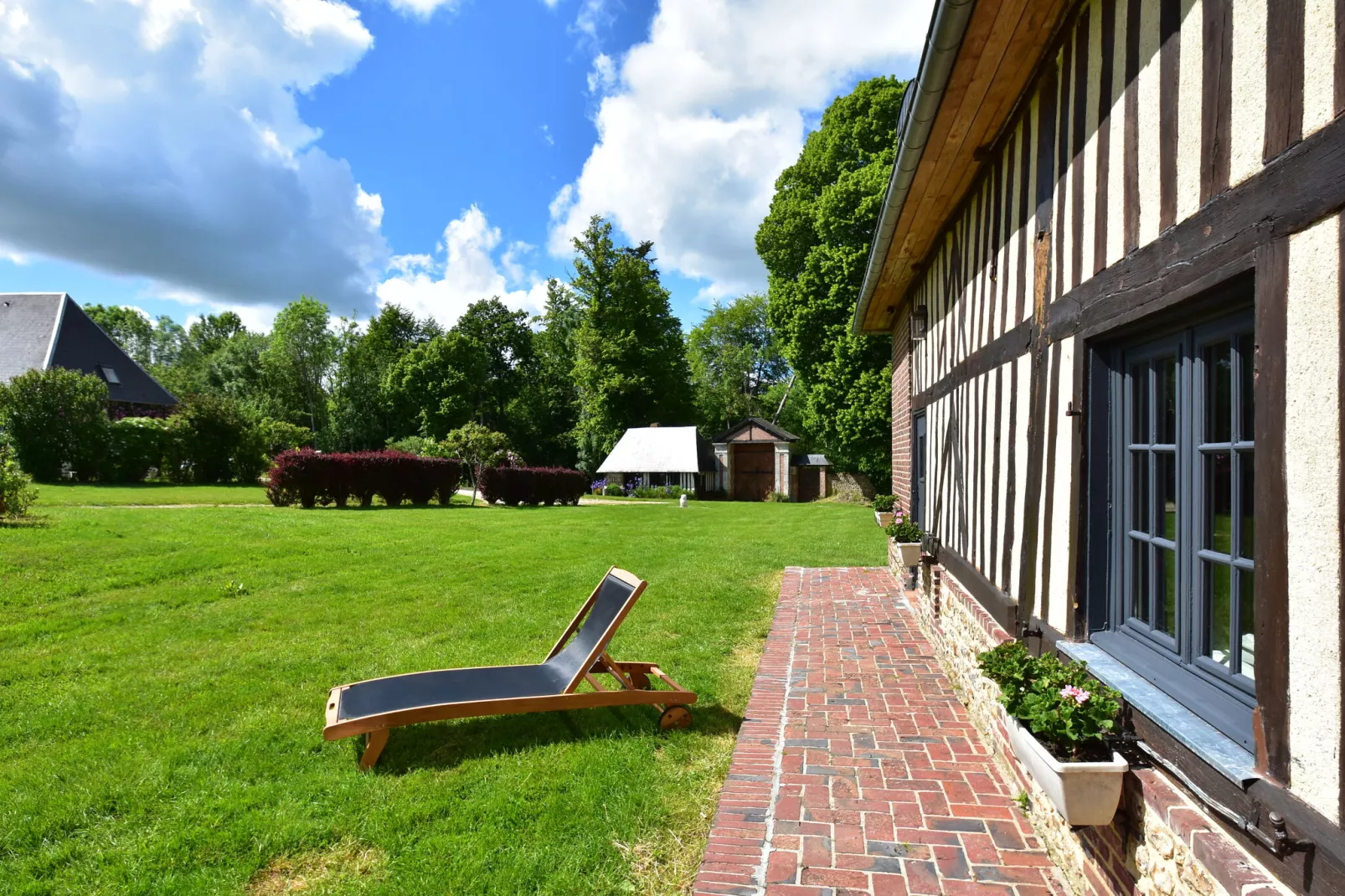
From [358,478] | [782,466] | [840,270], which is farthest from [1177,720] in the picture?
[782,466]

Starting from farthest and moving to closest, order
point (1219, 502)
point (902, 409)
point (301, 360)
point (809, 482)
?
A: point (301, 360) < point (809, 482) < point (902, 409) < point (1219, 502)

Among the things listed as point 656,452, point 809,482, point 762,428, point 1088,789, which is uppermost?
point 762,428

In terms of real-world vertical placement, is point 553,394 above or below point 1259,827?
above

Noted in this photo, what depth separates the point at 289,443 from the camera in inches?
1138

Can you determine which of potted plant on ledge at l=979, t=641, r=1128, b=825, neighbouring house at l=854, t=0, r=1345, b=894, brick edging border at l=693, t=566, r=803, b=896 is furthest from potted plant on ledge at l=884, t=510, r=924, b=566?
potted plant on ledge at l=979, t=641, r=1128, b=825

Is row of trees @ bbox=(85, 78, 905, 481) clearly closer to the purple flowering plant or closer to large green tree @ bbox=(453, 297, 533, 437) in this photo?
large green tree @ bbox=(453, 297, 533, 437)

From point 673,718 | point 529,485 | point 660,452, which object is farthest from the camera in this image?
point 660,452

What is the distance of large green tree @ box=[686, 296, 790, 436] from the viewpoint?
158 ft

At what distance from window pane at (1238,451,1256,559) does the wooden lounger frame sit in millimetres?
2976

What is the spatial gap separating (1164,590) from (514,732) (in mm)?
3498

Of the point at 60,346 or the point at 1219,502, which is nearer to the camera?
the point at 1219,502

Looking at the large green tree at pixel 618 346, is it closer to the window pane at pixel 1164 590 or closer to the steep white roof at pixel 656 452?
the steep white roof at pixel 656 452

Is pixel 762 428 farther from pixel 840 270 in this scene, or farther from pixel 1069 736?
pixel 1069 736

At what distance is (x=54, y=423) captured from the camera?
21391 mm
